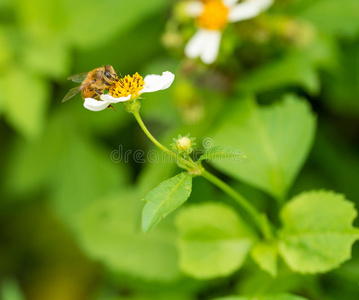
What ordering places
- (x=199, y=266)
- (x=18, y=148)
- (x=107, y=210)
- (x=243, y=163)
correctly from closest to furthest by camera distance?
(x=199, y=266) < (x=243, y=163) < (x=107, y=210) < (x=18, y=148)

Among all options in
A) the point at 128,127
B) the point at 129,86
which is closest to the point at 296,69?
the point at 129,86

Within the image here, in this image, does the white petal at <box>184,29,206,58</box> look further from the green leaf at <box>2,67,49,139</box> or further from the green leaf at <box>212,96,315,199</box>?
the green leaf at <box>2,67,49,139</box>

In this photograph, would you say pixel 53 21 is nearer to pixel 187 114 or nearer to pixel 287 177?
pixel 187 114

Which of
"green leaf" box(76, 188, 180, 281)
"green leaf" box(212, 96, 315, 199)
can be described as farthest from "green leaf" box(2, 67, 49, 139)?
"green leaf" box(212, 96, 315, 199)

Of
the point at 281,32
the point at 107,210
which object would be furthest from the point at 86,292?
the point at 281,32

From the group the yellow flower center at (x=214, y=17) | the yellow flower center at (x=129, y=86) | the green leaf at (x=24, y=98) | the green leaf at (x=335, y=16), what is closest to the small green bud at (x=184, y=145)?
the yellow flower center at (x=129, y=86)
